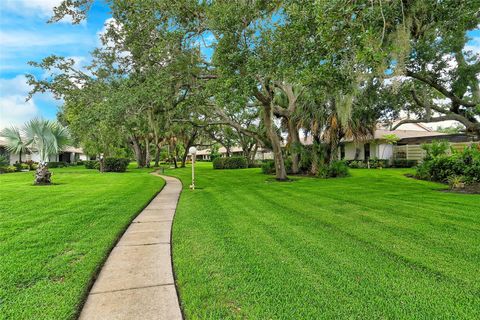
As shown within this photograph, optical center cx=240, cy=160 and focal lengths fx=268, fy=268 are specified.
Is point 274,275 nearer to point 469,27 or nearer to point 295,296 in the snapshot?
point 295,296

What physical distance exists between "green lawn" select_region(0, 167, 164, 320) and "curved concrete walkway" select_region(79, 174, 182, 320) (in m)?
0.14

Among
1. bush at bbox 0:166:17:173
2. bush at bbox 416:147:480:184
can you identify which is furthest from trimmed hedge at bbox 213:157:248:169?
bush at bbox 416:147:480:184

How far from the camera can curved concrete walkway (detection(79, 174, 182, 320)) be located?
2.34 metres

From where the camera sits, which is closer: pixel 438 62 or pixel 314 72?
pixel 314 72

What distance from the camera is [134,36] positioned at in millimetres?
8750

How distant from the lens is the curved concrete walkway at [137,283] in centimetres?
234

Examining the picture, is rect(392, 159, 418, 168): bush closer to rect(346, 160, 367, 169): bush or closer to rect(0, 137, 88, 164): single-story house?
rect(346, 160, 367, 169): bush

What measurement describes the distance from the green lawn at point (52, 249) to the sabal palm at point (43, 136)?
4781 mm

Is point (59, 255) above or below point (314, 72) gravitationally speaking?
below

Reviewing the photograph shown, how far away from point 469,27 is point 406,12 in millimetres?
3679

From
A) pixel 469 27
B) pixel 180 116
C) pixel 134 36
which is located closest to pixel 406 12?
pixel 469 27

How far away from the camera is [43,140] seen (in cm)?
1137

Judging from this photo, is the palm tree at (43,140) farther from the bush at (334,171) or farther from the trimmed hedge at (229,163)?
the trimmed hedge at (229,163)

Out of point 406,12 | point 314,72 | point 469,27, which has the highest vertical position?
point 469,27
